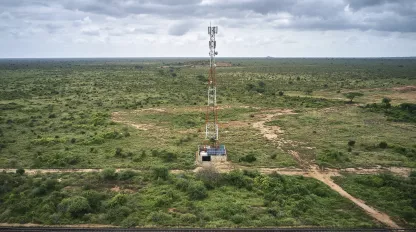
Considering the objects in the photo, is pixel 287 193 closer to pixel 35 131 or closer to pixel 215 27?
pixel 215 27

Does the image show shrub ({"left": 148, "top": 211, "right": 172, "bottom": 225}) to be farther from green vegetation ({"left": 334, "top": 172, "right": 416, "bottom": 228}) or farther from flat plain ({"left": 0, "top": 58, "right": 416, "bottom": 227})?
green vegetation ({"left": 334, "top": 172, "right": 416, "bottom": 228})

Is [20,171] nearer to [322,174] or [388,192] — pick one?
[322,174]

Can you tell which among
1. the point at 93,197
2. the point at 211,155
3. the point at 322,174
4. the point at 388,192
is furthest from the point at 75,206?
the point at 388,192

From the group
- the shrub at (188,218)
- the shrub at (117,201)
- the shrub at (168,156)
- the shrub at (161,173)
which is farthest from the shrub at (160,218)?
the shrub at (168,156)

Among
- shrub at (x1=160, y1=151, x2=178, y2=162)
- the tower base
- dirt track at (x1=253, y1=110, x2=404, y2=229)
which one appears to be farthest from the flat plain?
the tower base

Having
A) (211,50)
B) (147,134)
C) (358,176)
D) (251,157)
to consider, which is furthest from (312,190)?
(147,134)

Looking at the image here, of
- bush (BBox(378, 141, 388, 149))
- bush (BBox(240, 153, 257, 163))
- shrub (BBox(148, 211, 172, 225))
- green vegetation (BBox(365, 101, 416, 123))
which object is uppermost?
green vegetation (BBox(365, 101, 416, 123))

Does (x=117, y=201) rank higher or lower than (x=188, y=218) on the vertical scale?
higher
